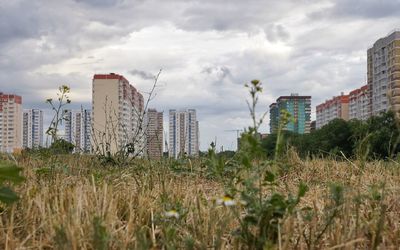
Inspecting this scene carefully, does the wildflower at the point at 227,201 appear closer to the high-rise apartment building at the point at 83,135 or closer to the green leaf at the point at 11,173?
the green leaf at the point at 11,173

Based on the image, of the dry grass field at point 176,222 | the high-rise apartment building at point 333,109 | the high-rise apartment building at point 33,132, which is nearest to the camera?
the dry grass field at point 176,222

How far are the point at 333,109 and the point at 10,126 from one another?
77.1m

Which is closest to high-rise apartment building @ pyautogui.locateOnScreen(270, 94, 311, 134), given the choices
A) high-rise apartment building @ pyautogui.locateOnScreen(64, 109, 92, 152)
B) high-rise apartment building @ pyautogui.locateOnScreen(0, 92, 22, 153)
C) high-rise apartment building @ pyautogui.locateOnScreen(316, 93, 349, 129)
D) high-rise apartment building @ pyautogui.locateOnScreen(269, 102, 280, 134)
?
high-rise apartment building @ pyautogui.locateOnScreen(269, 102, 280, 134)

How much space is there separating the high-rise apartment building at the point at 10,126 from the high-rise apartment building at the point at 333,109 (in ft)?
186

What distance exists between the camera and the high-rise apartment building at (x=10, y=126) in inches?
366

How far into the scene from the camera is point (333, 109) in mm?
100500

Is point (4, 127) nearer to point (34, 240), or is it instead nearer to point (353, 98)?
point (34, 240)

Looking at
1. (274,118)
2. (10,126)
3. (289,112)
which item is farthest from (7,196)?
(10,126)

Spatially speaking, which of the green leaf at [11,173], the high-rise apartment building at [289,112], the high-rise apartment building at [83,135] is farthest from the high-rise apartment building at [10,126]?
the green leaf at [11,173]

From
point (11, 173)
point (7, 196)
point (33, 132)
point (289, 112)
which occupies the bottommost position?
point (7, 196)

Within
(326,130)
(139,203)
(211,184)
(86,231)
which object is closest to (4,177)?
(86,231)

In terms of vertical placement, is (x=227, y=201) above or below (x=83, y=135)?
below

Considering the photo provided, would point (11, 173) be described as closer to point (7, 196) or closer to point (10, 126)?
point (7, 196)

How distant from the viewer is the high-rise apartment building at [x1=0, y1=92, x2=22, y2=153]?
929 cm
